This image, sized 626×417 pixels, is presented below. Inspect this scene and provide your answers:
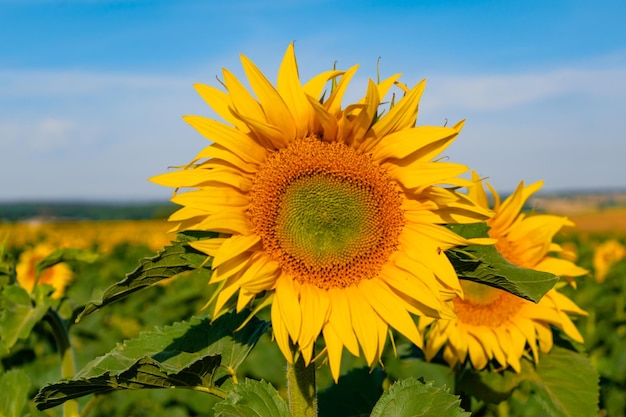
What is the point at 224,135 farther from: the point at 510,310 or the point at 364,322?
the point at 510,310

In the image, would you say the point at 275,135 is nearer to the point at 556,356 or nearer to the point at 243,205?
the point at 243,205

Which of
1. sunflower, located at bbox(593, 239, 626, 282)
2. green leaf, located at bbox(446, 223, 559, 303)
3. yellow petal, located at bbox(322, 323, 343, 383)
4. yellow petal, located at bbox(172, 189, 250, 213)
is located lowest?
sunflower, located at bbox(593, 239, 626, 282)

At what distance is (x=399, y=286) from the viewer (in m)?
1.89

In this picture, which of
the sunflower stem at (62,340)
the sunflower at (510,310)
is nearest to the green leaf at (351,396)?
the sunflower at (510,310)

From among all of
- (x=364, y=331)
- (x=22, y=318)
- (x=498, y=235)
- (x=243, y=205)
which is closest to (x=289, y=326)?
(x=364, y=331)

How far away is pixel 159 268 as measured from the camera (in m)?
1.68

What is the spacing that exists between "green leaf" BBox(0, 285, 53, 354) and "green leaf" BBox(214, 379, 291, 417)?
1415mm

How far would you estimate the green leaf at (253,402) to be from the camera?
66.6 inches

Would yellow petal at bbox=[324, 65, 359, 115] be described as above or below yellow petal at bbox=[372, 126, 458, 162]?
above

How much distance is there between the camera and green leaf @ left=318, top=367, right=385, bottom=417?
2346 millimetres

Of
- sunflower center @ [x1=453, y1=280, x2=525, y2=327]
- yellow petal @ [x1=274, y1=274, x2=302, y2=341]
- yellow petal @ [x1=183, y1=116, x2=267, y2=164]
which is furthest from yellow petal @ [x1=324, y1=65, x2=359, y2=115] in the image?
A: sunflower center @ [x1=453, y1=280, x2=525, y2=327]

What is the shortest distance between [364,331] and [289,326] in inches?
8.8

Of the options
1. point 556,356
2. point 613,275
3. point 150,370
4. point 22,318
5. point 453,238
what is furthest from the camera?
point 613,275

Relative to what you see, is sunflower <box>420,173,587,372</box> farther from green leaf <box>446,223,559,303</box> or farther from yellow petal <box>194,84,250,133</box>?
yellow petal <box>194,84,250,133</box>
